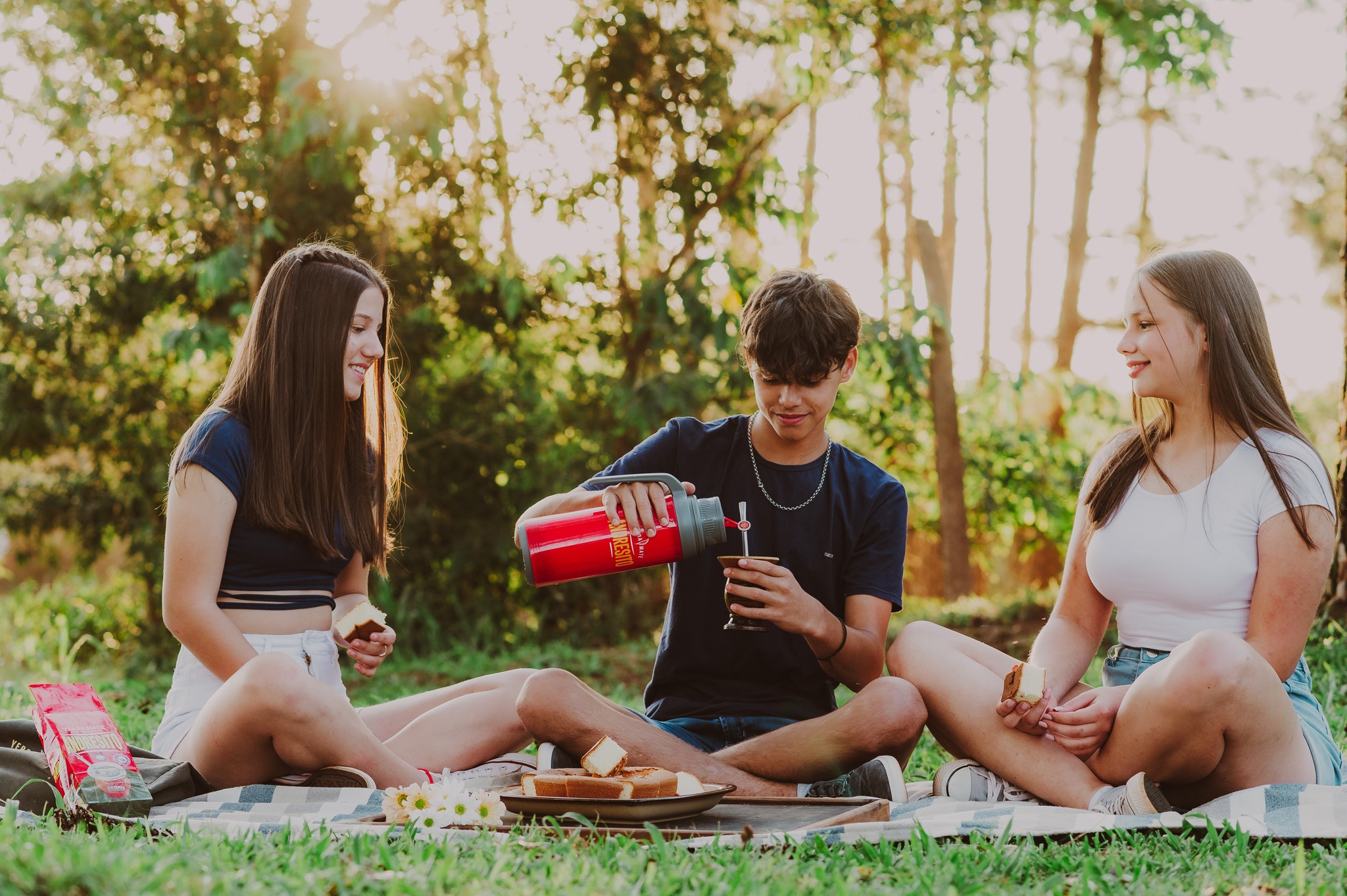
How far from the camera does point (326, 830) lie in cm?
197

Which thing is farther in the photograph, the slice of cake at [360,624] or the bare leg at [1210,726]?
the slice of cake at [360,624]

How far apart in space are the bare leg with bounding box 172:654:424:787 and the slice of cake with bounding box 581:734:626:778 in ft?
1.88

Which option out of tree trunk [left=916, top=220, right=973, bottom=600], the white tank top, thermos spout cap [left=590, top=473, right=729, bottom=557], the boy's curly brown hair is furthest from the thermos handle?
tree trunk [left=916, top=220, right=973, bottom=600]

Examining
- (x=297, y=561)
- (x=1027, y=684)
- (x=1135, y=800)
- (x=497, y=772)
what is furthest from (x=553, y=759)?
(x=1135, y=800)

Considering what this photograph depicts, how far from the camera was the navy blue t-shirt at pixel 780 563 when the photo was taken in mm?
2805

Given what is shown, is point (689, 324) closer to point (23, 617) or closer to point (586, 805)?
point (586, 805)

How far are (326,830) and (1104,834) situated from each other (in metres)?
1.46

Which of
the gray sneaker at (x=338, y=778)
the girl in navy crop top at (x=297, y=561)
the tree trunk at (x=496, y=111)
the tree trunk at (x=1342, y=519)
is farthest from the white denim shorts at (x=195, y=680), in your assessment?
the tree trunk at (x=496, y=111)

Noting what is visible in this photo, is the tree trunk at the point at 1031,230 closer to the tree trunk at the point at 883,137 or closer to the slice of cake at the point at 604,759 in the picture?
the tree trunk at the point at 883,137

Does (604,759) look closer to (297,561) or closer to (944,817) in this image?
(944,817)

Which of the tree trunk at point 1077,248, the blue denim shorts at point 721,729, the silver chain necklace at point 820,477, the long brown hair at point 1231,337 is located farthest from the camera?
the tree trunk at point 1077,248

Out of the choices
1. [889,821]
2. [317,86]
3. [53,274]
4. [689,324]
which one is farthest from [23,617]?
[889,821]

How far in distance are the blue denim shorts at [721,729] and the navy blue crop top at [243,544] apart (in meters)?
0.95

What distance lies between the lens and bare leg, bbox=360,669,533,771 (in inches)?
110
